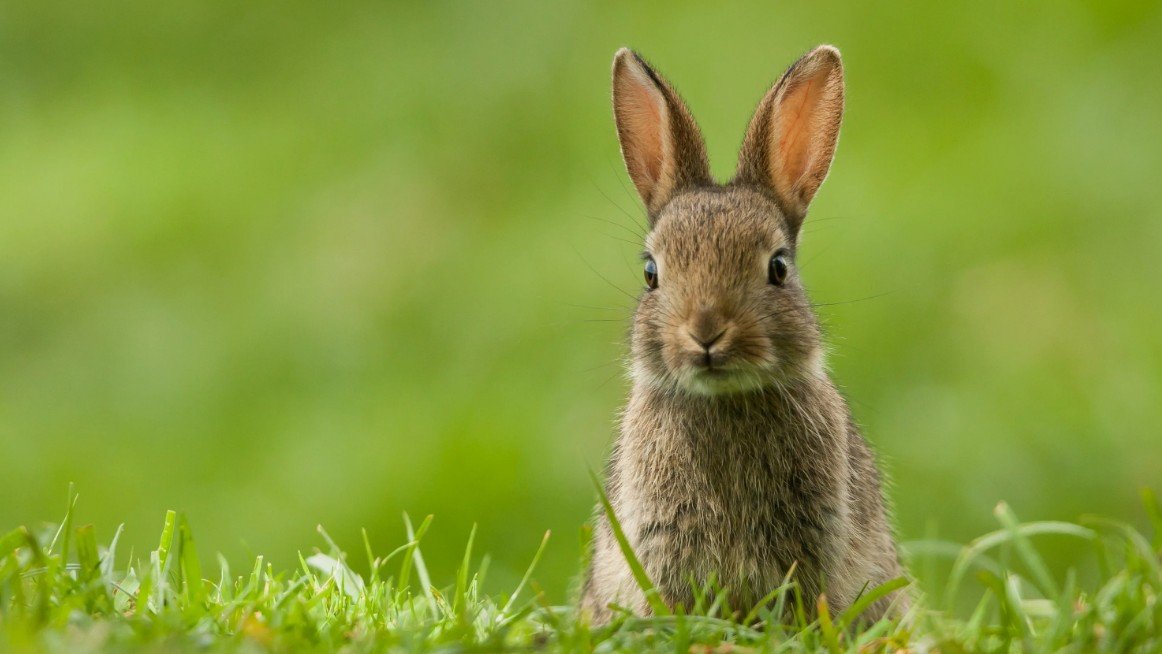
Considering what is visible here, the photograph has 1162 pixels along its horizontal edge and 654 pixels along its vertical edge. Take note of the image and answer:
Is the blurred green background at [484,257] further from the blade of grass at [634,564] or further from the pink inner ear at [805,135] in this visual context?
the blade of grass at [634,564]

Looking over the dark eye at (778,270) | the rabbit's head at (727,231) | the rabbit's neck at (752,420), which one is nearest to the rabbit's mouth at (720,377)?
the rabbit's head at (727,231)

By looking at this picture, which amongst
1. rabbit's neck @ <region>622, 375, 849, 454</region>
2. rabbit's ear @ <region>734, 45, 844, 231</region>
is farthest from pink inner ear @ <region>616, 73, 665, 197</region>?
rabbit's neck @ <region>622, 375, 849, 454</region>

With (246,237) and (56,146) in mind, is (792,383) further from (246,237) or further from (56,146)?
(56,146)

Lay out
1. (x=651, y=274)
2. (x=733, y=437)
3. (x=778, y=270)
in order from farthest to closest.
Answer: (x=651, y=274), (x=778, y=270), (x=733, y=437)

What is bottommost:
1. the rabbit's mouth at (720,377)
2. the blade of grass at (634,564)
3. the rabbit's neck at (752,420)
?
the blade of grass at (634,564)

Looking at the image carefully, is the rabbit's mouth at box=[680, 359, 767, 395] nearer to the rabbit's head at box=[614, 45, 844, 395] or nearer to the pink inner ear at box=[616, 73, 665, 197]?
the rabbit's head at box=[614, 45, 844, 395]

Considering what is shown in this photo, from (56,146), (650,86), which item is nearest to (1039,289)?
(650,86)

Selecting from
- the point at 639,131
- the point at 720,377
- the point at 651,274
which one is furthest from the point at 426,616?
the point at 639,131

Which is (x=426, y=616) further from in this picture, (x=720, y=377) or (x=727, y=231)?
(x=727, y=231)
